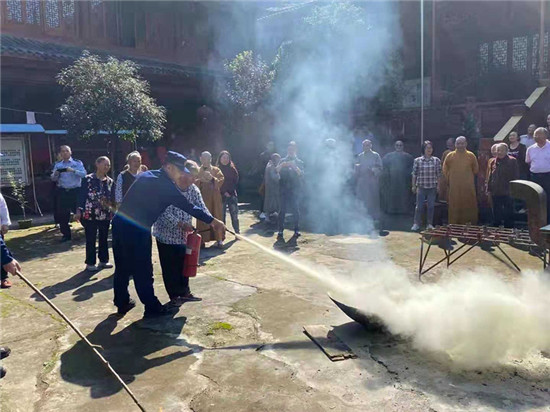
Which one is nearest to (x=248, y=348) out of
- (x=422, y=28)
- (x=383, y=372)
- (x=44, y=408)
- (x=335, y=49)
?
(x=383, y=372)

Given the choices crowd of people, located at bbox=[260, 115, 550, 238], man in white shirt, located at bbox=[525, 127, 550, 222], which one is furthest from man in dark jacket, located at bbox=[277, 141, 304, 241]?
man in white shirt, located at bbox=[525, 127, 550, 222]

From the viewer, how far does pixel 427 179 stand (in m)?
9.19

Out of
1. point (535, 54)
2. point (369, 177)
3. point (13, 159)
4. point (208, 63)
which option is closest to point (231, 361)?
point (369, 177)

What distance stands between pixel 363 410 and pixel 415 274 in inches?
141

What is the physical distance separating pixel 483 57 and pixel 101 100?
12.6m

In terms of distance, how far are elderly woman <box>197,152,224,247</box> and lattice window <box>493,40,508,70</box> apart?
11.7 m

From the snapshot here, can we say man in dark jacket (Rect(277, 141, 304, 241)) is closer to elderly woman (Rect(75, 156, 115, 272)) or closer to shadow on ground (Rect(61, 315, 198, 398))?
elderly woman (Rect(75, 156, 115, 272))

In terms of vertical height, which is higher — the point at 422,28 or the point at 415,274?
the point at 422,28

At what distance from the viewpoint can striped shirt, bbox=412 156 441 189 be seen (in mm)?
9164

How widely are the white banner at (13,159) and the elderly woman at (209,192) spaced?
683cm

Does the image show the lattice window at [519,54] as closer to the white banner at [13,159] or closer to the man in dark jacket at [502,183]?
the man in dark jacket at [502,183]

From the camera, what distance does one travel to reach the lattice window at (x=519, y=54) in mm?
14906

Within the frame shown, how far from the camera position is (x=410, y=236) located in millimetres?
9102

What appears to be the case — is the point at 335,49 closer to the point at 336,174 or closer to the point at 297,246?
the point at 336,174
